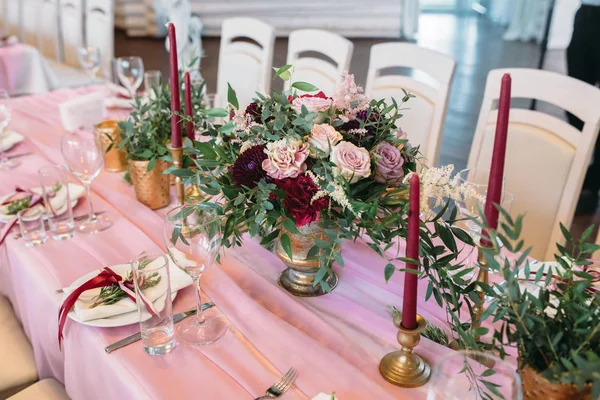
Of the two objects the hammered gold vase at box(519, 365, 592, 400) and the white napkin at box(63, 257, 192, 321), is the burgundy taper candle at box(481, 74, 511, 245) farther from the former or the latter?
the white napkin at box(63, 257, 192, 321)

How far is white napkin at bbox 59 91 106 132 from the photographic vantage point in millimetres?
1868

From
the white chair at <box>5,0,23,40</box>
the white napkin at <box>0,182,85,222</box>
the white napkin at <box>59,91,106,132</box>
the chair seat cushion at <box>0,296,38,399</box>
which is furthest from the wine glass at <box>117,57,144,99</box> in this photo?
the white chair at <box>5,0,23,40</box>

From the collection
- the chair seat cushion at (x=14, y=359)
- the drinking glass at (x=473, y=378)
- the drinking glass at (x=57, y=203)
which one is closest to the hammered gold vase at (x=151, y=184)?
the drinking glass at (x=57, y=203)

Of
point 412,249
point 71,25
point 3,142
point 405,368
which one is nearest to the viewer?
point 412,249

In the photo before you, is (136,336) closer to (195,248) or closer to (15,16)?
(195,248)

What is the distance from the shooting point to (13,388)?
130 cm

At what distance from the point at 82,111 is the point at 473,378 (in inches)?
64.1

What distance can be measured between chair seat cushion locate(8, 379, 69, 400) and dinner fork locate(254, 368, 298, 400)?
22.3 inches

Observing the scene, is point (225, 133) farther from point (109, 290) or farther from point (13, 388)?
point (13, 388)

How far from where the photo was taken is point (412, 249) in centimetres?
78

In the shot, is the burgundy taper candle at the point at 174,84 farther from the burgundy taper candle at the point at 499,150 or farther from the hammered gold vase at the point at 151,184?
the burgundy taper candle at the point at 499,150

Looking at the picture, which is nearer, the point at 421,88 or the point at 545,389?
the point at 545,389

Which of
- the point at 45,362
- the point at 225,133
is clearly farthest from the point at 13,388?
the point at 225,133

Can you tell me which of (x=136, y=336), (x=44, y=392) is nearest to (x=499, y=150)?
(x=136, y=336)
